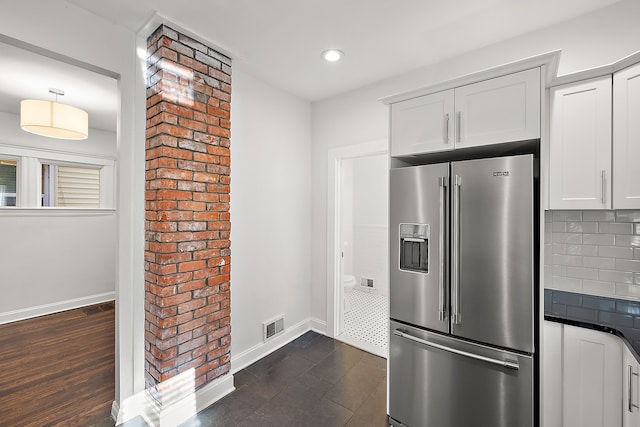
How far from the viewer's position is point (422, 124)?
187cm

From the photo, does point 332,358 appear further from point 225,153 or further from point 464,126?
point 464,126

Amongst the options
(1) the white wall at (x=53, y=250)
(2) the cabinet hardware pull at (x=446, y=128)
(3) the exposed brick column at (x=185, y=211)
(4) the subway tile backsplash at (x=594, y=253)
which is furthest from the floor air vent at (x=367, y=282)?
(1) the white wall at (x=53, y=250)

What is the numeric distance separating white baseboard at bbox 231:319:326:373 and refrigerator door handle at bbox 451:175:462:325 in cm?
184

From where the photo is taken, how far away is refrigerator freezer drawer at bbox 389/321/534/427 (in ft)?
4.98

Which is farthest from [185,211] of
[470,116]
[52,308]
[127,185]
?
[52,308]

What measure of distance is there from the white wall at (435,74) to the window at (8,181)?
12.9ft

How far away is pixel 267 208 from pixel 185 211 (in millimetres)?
986

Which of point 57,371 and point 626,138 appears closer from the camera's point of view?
point 626,138

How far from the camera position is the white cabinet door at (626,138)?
154 centimetres

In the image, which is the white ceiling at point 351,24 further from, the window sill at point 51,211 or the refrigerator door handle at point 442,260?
the window sill at point 51,211

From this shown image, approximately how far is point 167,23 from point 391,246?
2075 millimetres

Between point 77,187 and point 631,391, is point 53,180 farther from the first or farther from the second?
point 631,391

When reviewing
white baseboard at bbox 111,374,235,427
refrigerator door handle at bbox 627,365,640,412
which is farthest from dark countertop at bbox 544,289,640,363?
white baseboard at bbox 111,374,235,427

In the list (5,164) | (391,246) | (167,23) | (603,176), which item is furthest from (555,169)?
(5,164)
